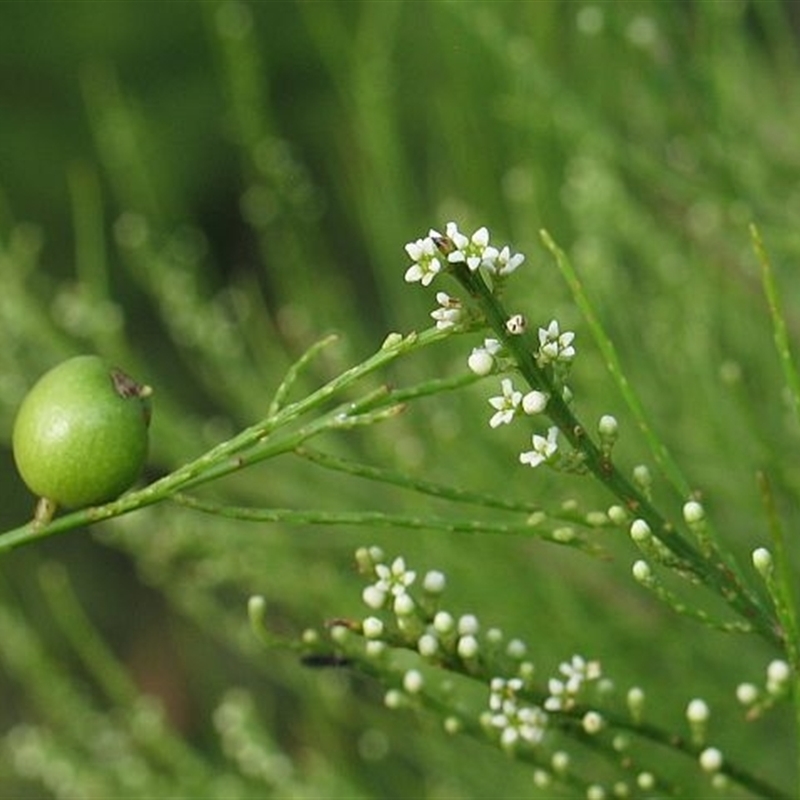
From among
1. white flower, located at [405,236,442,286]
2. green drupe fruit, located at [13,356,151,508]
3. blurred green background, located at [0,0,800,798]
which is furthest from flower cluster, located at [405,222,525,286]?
blurred green background, located at [0,0,800,798]

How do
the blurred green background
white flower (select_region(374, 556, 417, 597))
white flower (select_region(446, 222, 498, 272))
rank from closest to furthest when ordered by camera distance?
white flower (select_region(446, 222, 498, 272)) < white flower (select_region(374, 556, 417, 597)) < the blurred green background

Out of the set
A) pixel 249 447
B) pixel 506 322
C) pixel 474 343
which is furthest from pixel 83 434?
pixel 474 343

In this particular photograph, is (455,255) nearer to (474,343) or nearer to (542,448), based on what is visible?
(542,448)

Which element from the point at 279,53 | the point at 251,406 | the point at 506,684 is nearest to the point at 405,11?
the point at 279,53

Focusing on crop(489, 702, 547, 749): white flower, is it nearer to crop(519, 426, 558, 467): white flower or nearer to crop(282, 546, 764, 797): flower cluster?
crop(282, 546, 764, 797): flower cluster

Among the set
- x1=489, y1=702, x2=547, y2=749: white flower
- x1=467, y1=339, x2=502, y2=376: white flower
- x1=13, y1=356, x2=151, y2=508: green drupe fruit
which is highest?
x1=13, y1=356, x2=151, y2=508: green drupe fruit

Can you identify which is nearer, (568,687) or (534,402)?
(534,402)

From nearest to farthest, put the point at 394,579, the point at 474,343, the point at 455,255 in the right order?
the point at 455,255 < the point at 394,579 < the point at 474,343
